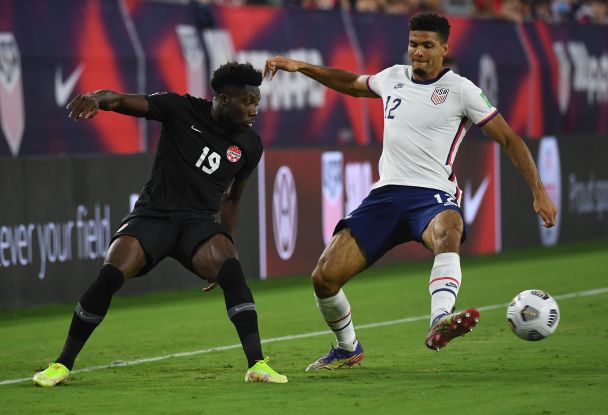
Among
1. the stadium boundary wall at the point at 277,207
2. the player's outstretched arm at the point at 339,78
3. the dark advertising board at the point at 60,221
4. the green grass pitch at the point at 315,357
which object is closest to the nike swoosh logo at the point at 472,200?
the stadium boundary wall at the point at 277,207

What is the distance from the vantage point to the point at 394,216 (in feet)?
28.7

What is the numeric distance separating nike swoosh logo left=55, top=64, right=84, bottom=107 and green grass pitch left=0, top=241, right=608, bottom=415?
2598 millimetres

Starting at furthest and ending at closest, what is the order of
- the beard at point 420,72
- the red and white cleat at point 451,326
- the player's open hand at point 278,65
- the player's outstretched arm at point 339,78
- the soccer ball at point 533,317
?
1. the player's outstretched arm at point 339,78
2. the player's open hand at point 278,65
3. the beard at point 420,72
4. the soccer ball at point 533,317
5. the red and white cleat at point 451,326

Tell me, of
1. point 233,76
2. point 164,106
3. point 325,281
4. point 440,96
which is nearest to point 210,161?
point 164,106

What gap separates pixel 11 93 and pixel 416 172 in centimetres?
733

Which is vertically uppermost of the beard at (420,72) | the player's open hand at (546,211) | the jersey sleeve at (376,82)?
the beard at (420,72)

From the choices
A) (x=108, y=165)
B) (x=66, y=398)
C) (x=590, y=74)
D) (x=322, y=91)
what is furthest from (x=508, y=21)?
(x=66, y=398)

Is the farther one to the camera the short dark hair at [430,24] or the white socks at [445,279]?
the short dark hair at [430,24]

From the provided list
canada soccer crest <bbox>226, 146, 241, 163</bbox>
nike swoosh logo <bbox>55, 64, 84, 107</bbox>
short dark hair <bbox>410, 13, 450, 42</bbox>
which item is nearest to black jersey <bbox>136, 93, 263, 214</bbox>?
canada soccer crest <bbox>226, 146, 241, 163</bbox>

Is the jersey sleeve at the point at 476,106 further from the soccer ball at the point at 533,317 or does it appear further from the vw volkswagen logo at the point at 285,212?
the vw volkswagen logo at the point at 285,212

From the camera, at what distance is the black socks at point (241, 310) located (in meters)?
8.17

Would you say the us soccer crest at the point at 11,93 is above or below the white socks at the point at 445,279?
above

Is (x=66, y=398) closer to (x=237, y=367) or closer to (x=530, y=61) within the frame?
(x=237, y=367)

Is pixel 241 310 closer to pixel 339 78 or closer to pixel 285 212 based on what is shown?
pixel 339 78
